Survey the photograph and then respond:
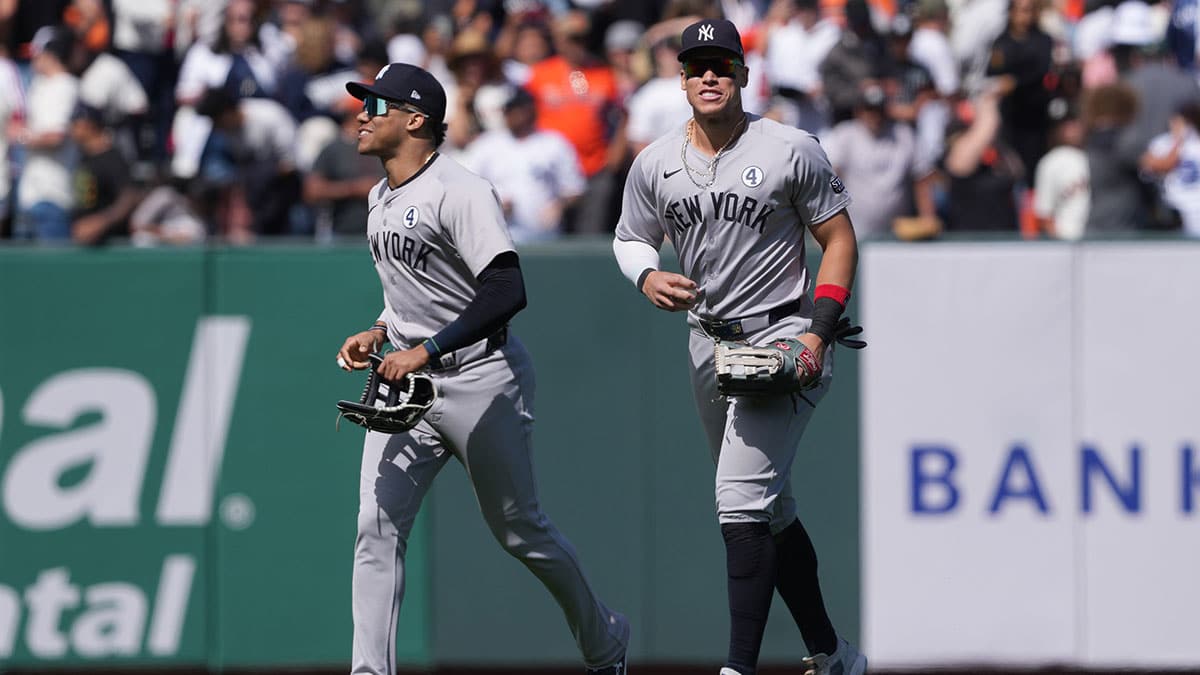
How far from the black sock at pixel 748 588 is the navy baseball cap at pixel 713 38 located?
1633 mm

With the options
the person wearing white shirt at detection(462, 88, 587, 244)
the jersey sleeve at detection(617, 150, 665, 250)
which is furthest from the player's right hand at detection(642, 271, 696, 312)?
the person wearing white shirt at detection(462, 88, 587, 244)

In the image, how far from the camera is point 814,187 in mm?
6438

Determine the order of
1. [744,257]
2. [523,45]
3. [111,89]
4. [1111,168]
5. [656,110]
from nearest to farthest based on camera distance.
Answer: [744,257]
[1111,168]
[656,110]
[111,89]
[523,45]

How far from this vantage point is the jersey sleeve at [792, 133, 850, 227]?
6.41 m

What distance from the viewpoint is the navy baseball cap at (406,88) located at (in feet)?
21.7

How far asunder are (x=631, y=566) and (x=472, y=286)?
9.59ft

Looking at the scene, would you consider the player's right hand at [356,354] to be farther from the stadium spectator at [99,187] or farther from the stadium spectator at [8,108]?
the stadium spectator at [8,108]

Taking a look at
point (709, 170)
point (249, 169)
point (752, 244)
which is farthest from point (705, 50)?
point (249, 169)

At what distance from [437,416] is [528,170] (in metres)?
4.76

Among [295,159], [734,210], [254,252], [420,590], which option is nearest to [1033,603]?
[420,590]

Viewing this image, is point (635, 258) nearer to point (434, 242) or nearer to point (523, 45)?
point (434, 242)

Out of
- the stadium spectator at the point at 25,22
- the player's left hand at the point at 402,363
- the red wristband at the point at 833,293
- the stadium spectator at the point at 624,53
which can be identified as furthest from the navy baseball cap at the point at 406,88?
the stadium spectator at the point at 25,22

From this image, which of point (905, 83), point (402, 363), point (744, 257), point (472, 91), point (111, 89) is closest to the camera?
point (402, 363)

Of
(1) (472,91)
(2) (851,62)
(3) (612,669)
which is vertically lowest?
(3) (612,669)
